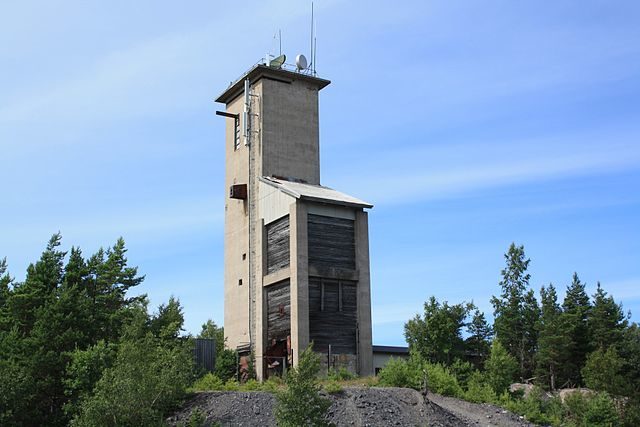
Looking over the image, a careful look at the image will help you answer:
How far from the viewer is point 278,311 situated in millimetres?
47594

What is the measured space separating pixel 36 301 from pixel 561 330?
40697 mm

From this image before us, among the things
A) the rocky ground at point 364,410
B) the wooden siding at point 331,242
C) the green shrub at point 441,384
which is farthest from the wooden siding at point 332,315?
the rocky ground at point 364,410

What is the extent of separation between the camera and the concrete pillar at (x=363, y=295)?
155 ft

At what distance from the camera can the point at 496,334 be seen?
6912 cm

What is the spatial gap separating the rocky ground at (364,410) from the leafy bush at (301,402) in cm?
337

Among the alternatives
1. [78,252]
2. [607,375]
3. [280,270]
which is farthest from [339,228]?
[607,375]

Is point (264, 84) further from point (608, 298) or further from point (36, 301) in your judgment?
point (608, 298)

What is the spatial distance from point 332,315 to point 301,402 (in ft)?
53.6

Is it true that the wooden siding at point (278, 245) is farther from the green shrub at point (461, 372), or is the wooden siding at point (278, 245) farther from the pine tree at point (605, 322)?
the pine tree at point (605, 322)

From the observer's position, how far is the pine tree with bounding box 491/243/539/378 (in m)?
68.9

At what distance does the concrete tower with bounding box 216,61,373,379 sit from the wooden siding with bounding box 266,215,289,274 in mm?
83

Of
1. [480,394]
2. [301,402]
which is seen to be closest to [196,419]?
[301,402]

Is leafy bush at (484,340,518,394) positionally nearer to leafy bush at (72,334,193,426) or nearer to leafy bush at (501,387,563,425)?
leafy bush at (501,387,563,425)

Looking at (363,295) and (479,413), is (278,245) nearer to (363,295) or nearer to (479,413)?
(363,295)
